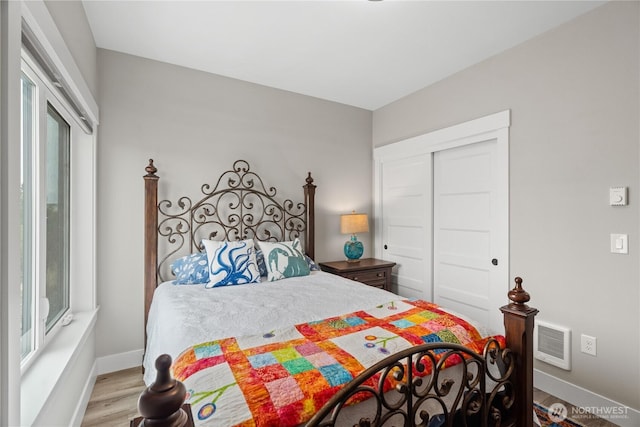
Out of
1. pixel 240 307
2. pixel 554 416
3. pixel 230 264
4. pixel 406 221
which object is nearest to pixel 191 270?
pixel 230 264

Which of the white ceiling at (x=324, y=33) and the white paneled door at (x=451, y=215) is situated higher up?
the white ceiling at (x=324, y=33)

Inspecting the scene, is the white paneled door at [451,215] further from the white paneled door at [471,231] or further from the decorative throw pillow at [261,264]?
the decorative throw pillow at [261,264]

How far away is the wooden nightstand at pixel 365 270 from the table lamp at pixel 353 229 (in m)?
0.10

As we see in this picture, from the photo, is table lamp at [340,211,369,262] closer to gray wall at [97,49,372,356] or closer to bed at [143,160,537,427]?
gray wall at [97,49,372,356]

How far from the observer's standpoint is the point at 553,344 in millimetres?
2293

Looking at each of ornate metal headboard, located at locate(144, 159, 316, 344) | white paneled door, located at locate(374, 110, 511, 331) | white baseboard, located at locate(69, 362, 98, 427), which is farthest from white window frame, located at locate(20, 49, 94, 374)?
white paneled door, located at locate(374, 110, 511, 331)

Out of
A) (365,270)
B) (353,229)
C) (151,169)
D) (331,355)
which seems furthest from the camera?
(353,229)

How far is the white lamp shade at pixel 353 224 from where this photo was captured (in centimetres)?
352

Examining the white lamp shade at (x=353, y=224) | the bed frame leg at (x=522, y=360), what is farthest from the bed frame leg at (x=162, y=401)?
the white lamp shade at (x=353, y=224)

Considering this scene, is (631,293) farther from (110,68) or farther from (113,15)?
(110,68)

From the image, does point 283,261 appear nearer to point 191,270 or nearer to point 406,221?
point 191,270

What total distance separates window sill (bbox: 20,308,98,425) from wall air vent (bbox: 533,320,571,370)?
9.63ft

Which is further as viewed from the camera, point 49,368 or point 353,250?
point 353,250

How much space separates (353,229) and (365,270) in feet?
1.52
